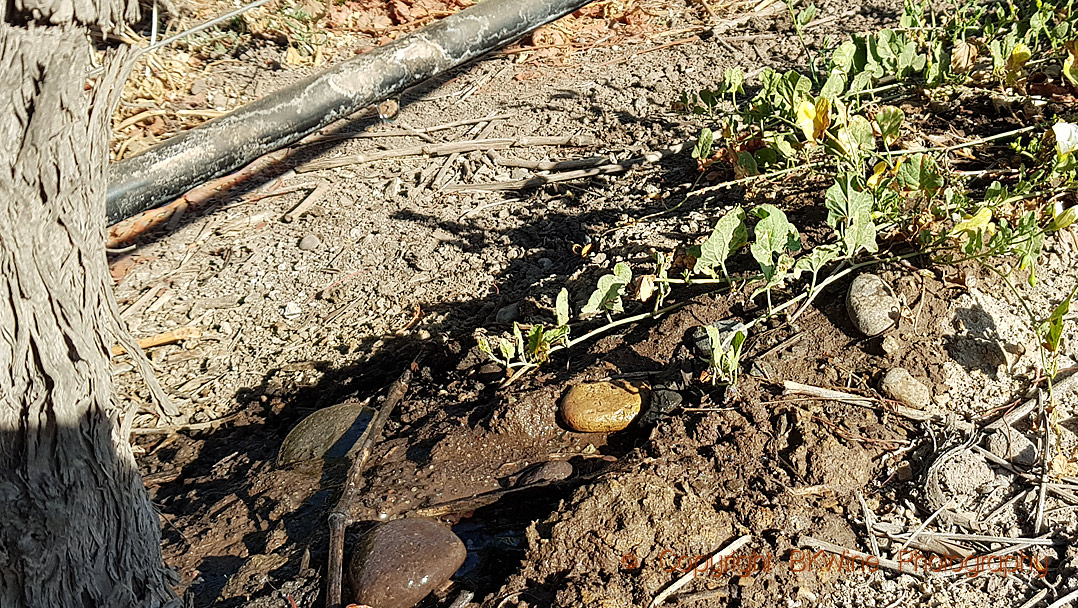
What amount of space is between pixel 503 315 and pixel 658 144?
1.25 meters

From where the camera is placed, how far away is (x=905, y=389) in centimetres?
209

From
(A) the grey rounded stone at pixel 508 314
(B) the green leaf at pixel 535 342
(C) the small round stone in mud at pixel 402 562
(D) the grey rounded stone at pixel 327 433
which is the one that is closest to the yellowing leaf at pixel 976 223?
(B) the green leaf at pixel 535 342

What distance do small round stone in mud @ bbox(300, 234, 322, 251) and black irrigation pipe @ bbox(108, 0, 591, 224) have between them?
1.77 ft

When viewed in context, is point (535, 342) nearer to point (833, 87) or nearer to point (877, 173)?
point (877, 173)

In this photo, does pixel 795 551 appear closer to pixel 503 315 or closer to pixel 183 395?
pixel 503 315

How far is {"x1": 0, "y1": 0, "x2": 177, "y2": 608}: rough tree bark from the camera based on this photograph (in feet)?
4.55

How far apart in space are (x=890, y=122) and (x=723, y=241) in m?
0.75

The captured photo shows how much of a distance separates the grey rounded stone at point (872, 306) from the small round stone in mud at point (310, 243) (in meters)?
2.29

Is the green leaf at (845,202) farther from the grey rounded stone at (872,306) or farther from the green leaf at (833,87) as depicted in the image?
the green leaf at (833,87)

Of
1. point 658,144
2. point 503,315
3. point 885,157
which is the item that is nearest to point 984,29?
point 885,157

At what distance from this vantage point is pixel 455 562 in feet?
6.51

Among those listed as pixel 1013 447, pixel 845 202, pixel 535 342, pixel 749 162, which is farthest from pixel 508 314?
pixel 1013 447

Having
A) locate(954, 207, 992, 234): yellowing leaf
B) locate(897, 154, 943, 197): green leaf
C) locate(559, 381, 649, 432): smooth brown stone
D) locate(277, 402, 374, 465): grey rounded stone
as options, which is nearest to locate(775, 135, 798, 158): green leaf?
locate(897, 154, 943, 197): green leaf

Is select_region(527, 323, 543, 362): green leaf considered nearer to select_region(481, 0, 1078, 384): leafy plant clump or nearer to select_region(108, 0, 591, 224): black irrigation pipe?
select_region(481, 0, 1078, 384): leafy plant clump
